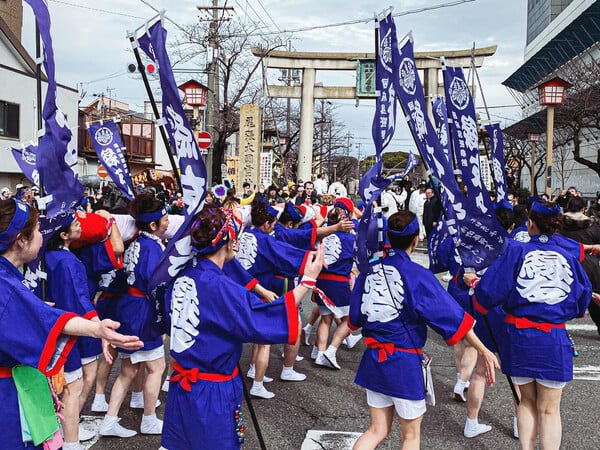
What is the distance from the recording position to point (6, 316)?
2.26 metres

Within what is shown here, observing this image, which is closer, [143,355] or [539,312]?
[539,312]

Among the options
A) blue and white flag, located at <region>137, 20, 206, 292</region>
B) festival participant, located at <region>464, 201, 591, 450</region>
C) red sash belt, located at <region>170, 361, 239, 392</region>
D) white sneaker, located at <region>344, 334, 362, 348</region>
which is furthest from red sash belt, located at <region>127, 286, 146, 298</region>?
white sneaker, located at <region>344, 334, 362, 348</region>

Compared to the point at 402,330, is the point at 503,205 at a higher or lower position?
higher

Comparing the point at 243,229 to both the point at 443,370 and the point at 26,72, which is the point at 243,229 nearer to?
the point at 443,370

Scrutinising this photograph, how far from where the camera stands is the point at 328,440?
A: 434 cm

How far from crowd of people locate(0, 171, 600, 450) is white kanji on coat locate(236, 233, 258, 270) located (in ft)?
0.04

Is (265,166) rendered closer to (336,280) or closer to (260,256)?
(336,280)

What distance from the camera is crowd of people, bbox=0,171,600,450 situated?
2.63 metres

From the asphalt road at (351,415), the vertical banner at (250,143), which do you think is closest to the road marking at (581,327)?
the asphalt road at (351,415)

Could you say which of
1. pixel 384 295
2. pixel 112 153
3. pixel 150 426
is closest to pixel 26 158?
pixel 112 153

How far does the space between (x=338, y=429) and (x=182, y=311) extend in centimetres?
228

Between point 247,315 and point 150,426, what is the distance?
2288 millimetres

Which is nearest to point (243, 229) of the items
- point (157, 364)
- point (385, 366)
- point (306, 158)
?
point (157, 364)

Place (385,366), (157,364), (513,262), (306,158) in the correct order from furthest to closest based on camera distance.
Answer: (306,158) < (157,364) < (513,262) < (385,366)
